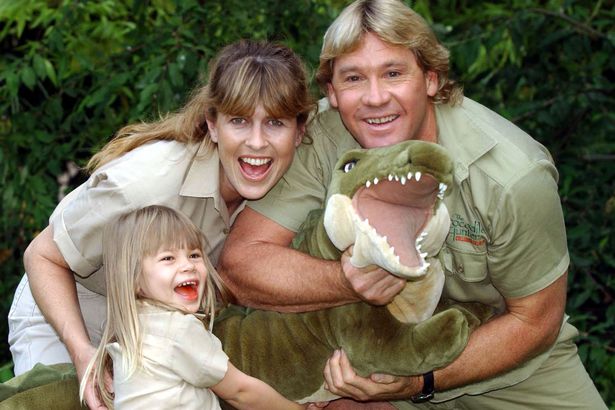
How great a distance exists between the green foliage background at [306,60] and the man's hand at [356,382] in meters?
1.77

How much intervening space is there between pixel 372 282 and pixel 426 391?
1.52ft

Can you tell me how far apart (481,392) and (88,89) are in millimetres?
2688

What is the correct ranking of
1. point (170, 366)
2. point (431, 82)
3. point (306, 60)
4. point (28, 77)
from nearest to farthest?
point (170, 366) → point (431, 82) → point (306, 60) → point (28, 77)

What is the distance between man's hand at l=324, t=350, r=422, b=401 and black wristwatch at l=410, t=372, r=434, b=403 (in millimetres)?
41

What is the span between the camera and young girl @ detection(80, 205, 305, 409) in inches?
105

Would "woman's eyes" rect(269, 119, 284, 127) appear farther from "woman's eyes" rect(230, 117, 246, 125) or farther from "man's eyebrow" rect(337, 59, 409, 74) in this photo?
"man's eyebrow" rect(337, 59, 409, 74)

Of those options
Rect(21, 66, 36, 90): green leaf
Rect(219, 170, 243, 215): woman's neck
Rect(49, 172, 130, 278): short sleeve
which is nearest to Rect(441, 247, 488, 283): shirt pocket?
Rect(219, 170, 243, 215): woman's neck

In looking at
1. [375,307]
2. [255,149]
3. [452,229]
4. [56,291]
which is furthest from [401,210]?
[56,291]

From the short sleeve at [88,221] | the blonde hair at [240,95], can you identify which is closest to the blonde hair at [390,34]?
the blonde hair at [240,95]

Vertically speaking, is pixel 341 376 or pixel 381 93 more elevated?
pixel 381 93

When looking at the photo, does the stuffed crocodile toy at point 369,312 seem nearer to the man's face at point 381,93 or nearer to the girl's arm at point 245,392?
the girl's arm at point 245,392

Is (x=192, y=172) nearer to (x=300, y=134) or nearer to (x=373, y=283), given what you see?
(x=300, y=134)

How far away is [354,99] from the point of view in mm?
3025

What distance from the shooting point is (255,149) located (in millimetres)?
2994
